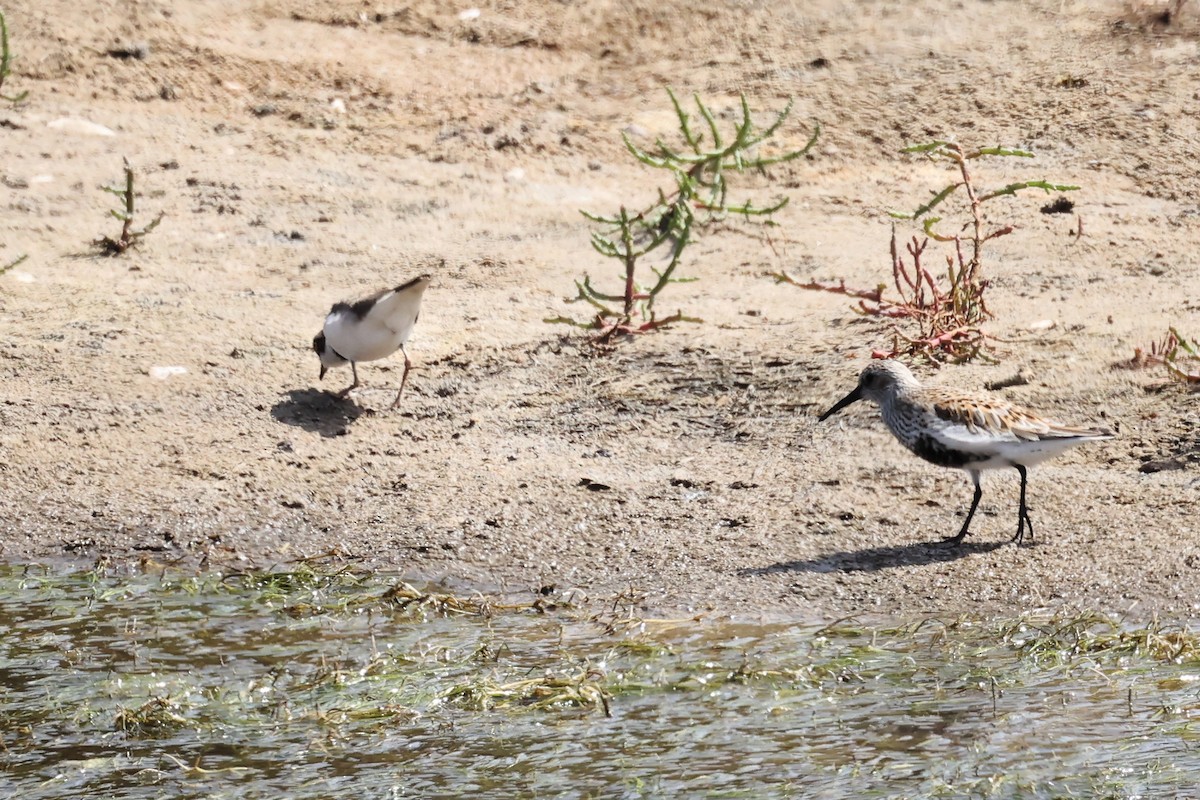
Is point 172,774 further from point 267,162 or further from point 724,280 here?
point 267,162

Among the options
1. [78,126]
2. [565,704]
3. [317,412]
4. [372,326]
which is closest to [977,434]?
[565,704]

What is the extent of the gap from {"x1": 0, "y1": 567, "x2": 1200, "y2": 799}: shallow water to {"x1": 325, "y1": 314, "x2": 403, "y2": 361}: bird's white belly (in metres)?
2.07

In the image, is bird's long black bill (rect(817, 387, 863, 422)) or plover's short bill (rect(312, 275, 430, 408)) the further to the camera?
plover's short bill (rect(312, 275, 430, 408))

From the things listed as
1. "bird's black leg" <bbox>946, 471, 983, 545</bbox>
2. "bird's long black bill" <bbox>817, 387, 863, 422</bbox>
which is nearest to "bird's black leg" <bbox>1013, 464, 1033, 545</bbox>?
"bird's black leg" <bbox>946, 471, 983, 545</bbox>

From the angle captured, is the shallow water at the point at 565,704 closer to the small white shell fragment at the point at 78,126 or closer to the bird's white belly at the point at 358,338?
the bird's white belly at the point at 358,338

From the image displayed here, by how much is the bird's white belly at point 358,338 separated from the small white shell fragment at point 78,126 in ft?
12.4

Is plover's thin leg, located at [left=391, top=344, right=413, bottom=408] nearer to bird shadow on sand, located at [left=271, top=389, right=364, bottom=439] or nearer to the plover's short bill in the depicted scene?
the plover's short bill

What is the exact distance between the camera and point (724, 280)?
10.2 metres

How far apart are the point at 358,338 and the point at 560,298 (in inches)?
68.0

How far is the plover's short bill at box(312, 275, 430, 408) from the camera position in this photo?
864 centimetres

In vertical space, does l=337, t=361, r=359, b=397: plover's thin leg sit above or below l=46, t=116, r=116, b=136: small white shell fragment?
below

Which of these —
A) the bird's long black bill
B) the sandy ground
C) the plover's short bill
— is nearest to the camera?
the sandy ground

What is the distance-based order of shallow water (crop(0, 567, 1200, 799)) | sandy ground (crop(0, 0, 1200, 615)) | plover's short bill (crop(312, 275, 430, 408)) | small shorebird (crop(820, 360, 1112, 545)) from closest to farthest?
shallow water (crop(0, 567, 1200, 799)) → small shorebird (crop(820, 360, 1112, 545)) → sandy ground (crop(0, 0, 1200, 615)) → plover's short bill (crop(312, 275, 430, 408))

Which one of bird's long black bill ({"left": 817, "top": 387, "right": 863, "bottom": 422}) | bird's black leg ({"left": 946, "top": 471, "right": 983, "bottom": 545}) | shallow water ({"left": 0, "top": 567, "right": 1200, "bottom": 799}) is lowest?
shallow water ({"left": 0, "top": 567, "right": 1200, "bottom": 799})
